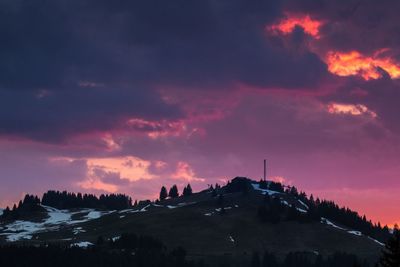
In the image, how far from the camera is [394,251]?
33781 mm

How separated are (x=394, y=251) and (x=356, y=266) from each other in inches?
84.7

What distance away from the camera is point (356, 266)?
3472cm
